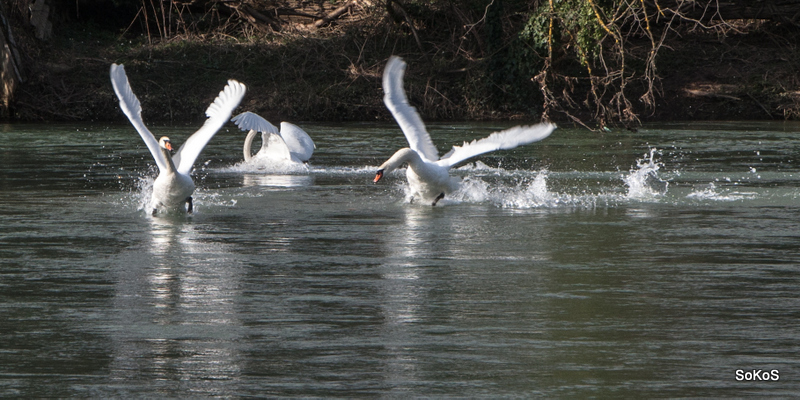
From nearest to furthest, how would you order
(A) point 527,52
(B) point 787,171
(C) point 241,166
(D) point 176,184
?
1. (D) point 176,184
2. (B) point 787,171
3. (C) point 241,166
4. (A) point 527,52

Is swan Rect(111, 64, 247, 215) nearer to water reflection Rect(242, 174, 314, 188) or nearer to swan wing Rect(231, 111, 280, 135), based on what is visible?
water reflection Rect(242, 174, 314, 188)

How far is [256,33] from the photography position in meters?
31.7

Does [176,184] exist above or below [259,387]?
above

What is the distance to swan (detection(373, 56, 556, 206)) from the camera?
10.9 metres

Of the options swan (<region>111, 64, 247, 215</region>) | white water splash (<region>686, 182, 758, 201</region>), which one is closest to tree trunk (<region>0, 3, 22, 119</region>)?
swan (<region>111, 64, 247, 215</region>)

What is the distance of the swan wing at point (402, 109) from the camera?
458 inches

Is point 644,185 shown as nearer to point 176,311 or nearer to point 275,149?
point 275,149

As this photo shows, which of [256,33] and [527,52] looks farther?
[256,33]

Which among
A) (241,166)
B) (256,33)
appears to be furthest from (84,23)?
(241,166)

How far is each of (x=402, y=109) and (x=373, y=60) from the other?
18.4m

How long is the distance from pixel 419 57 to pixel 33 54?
1031cm

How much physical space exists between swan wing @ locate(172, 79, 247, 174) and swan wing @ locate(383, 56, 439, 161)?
1736 mm

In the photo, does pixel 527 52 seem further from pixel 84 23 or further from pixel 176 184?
pixel 176 184

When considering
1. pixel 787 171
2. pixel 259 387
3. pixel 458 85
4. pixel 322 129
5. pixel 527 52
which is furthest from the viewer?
pixel 458 85
